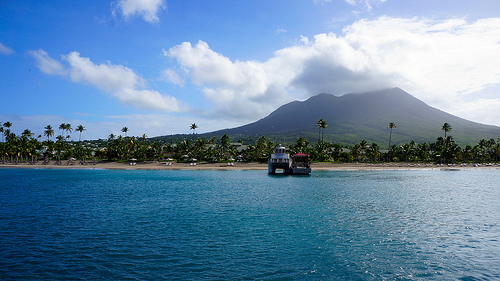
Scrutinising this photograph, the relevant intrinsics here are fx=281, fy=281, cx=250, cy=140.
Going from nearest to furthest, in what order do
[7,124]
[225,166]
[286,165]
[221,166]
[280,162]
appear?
1. [280,162]
2. [286,165]
3. [225,166]
4. [221,166]
5. [7,124]

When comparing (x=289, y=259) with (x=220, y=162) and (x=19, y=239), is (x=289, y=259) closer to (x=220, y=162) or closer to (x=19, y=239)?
(x=19, y=239)

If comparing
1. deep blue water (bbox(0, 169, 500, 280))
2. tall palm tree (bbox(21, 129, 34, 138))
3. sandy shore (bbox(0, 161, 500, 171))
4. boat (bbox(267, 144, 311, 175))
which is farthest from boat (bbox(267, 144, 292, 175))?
tall palm tree (bbox(21, 129, 34, 138))

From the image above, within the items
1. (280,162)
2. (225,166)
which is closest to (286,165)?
(280,162)

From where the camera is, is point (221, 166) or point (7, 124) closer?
point (221, 166)

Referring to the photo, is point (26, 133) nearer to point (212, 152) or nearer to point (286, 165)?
point (212, 152)

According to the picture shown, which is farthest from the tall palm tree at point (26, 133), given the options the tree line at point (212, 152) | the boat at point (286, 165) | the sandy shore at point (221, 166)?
the boat at point (286, 165)

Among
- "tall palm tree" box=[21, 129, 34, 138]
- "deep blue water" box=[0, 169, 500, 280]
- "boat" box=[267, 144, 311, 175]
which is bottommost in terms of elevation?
"deep blue water" box=[0, 169, 500, 280]

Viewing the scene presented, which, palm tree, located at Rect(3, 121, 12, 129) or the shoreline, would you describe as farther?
palm tree, located at Rect(3, 121, 12, 129)

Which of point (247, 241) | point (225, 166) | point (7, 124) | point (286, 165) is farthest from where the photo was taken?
point (7, 124)

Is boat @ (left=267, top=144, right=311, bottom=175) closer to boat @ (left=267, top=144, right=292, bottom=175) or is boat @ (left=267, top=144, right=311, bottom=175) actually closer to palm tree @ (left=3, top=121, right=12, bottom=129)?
boat @ (left=267, top=144, right=292, bottom=175)

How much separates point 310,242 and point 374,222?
30.4ft

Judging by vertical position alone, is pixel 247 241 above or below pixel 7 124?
below

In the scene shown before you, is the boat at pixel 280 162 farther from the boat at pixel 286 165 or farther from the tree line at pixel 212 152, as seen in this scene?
the tree line at pixel 212 152

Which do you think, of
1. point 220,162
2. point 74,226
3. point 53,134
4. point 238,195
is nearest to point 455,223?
point 238,195
